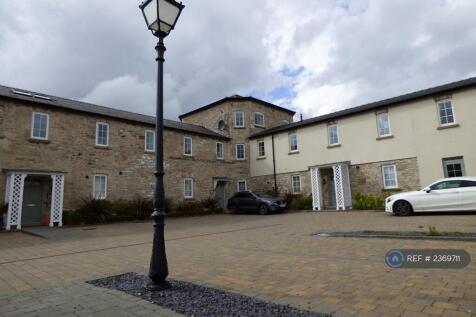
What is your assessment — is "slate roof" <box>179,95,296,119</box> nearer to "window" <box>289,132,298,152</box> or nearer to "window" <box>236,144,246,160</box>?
"window" <box>236,144,246,160</box>

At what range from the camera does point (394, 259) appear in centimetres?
527

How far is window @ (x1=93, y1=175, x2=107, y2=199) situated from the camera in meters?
17.1

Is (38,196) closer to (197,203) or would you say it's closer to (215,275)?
(197,203)

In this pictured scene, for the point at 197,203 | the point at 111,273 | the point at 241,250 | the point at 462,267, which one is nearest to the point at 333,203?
the point at 197,203

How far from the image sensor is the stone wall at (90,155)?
1460 cm

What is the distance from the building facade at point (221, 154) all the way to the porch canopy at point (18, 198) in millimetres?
44

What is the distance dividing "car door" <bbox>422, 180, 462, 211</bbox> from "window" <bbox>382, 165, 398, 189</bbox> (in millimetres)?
5312

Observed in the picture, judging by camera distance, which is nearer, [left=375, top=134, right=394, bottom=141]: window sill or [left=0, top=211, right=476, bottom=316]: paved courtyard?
[left=0, top=211, right=476, bottom=316]: paved courtyard

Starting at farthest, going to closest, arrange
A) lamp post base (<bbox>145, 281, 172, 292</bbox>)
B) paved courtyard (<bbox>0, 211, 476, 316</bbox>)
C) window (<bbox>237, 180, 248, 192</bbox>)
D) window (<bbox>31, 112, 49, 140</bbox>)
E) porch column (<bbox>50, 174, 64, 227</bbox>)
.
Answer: window (<bbox>237, 180, 248, 192</bbox>) < window (<bbox>31, 112, 49, 140</bbox>) < porch column (<bbox>50, 174, 64, 227</bbox>) < lamp post base (<bbox>145, 281, 172, 292</bbox>) < paved courtyard (<bbox>0, 211, 476, 316</bbox>)

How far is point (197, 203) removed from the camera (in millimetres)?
21844

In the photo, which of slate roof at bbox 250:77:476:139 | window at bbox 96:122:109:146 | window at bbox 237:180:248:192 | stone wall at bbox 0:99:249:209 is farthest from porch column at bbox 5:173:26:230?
slate roof at bbox 250:77:476:139

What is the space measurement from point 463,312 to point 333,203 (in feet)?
60.0

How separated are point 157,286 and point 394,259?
394cm

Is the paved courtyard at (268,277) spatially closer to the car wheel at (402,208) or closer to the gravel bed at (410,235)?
the gravel bed at (410,235)
